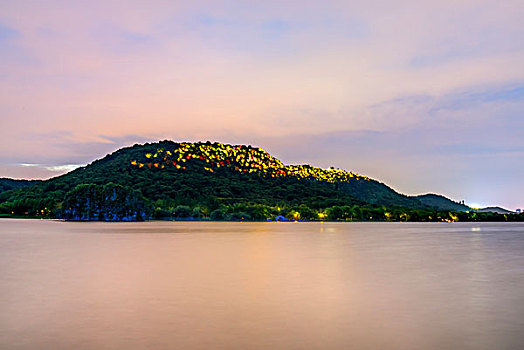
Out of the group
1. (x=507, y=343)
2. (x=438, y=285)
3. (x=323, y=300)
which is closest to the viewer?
(x=507, y=343)

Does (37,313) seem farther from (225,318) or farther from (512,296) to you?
(512,296)

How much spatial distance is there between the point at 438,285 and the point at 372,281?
4.74 m

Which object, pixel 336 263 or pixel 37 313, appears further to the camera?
pixel 336 263

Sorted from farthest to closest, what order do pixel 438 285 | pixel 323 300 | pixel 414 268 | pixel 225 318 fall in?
pixel 414 268 → pixel 438 285 → pixel 323 300 → pixel 225 318

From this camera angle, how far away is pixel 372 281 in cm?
3516

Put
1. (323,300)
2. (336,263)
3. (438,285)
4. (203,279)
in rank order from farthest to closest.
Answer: (336,263) → (203,279) → (438,285) → (323,300)

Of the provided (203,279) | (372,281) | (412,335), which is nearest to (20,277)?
(203,279)

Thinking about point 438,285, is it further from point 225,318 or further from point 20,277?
point 20,277

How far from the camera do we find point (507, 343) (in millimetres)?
17438

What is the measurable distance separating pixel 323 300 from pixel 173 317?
31.4ft

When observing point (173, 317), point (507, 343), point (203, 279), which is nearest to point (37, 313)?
point (173, 317)

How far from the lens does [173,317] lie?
72.2ft

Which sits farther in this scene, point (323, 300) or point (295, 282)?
point (295, 282)

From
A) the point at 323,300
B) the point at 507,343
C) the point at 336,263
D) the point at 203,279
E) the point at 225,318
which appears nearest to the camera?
the point at 507,343
